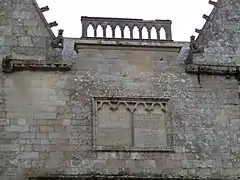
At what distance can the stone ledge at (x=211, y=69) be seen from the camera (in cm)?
1240

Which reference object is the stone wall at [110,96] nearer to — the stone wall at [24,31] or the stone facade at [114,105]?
the stone facade at [114,105]

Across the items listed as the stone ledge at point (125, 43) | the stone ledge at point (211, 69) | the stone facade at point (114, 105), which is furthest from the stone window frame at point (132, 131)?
the stone ledge at point (125, 43)

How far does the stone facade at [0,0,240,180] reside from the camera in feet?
37.4

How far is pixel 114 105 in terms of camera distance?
11883 millimetres

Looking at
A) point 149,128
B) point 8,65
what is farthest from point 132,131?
point 8,65

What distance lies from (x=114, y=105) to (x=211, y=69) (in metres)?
2.03

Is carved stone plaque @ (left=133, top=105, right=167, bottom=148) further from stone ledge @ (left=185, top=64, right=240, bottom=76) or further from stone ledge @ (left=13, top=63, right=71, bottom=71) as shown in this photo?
stone ledge @ (left=13, top=63, right=71, bottom=71)

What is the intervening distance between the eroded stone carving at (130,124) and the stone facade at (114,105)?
0.06ft

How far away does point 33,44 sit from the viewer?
12289 millimetres

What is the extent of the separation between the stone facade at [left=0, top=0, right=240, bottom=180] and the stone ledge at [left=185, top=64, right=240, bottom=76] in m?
0.02

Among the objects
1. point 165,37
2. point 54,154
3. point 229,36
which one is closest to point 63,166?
point 54,154

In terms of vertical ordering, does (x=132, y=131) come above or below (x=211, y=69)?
below

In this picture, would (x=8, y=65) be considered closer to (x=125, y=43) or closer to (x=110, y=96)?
(x=110, y=96)

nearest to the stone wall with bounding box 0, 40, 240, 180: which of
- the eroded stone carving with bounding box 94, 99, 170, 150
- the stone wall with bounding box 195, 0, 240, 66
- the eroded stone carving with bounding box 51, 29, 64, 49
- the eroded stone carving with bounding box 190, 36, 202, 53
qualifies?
the eroded stone carving with bounding box 94, 99, 170, 150
